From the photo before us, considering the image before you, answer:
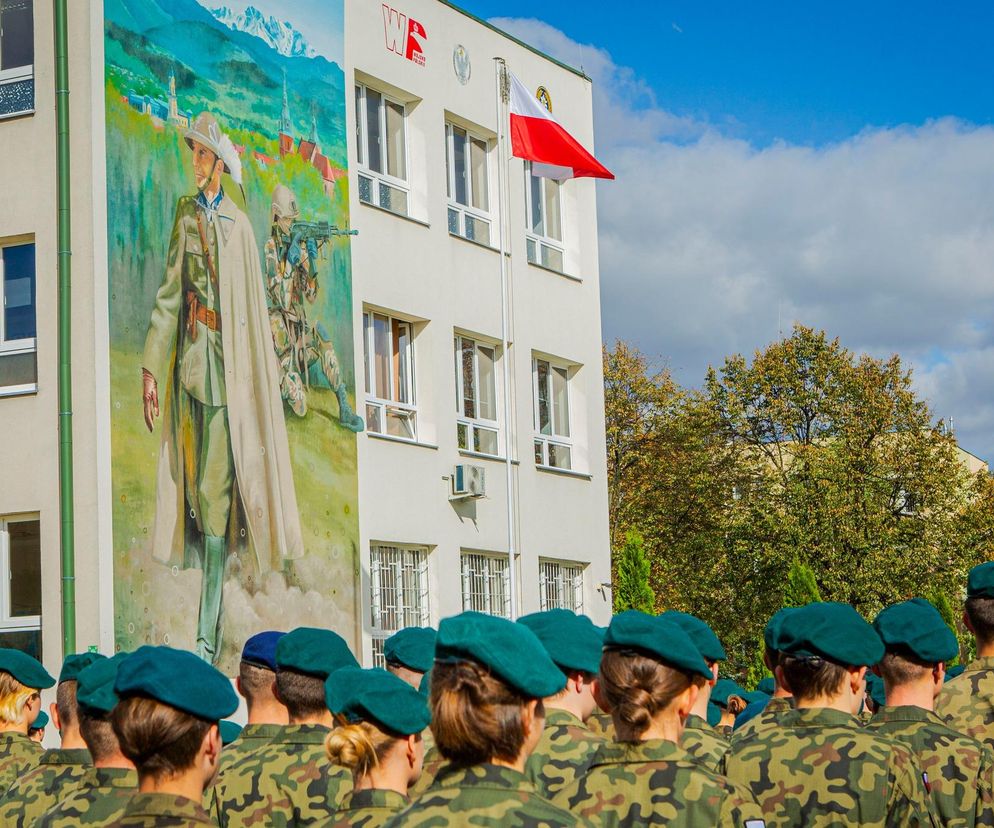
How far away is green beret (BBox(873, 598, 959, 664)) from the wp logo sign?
16.2m

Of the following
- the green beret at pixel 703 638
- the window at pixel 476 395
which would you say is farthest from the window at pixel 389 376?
the green beret at pixel 703 638

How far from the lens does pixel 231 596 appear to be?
16844mm

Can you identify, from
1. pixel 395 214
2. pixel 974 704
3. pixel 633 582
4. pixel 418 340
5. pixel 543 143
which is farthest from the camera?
pixel 633 582

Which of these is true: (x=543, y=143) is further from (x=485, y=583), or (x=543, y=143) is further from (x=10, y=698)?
(x=10, y=698)

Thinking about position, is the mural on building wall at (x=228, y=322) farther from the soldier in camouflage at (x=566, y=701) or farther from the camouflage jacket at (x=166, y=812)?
the camouflage jacket at (x=166, y=812)

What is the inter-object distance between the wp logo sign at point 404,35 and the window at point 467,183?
1301 mm

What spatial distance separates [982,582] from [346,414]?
13392 millimetres

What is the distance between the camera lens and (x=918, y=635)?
17.9 ft

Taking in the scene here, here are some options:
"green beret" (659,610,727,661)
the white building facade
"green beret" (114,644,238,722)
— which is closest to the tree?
the white building facade

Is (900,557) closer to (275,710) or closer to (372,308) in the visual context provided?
(372,308)

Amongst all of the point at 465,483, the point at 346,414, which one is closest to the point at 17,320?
the point at 346,414

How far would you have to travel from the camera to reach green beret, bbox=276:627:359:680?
5.73 metres

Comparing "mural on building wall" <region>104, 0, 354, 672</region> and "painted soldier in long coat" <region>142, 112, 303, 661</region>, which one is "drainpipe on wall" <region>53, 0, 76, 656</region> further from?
"painted soldier in long coat" <region>142, 112, 303, 661</region>

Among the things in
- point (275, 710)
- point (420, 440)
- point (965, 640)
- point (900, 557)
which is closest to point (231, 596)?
point (420, 440)
